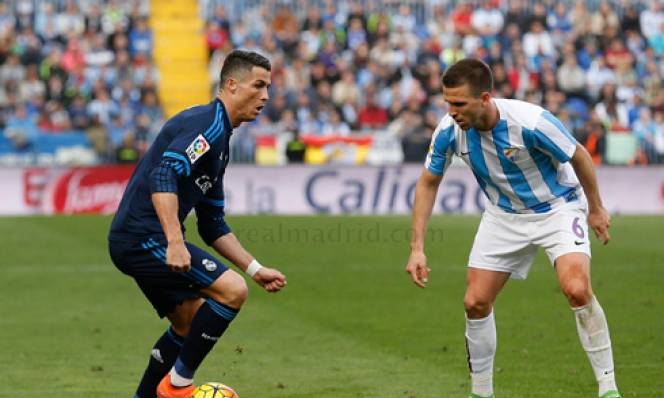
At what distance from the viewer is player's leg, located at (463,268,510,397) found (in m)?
7.90

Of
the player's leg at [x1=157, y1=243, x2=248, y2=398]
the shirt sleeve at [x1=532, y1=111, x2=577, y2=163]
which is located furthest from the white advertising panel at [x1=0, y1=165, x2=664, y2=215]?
the player's leg at [x1=157, y1=243, x2=248, y2=398]

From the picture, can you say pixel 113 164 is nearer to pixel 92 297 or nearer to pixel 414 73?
pixel 414 73

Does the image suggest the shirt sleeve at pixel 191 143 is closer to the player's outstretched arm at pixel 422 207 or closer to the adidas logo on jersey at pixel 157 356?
the adidas logo on jersey at pixel 157 356

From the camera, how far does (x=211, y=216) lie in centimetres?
773

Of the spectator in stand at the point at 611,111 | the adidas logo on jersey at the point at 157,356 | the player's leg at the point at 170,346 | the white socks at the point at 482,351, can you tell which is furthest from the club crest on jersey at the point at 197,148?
the spectator in stand at the point at 611,111

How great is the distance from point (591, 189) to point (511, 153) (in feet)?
1.76

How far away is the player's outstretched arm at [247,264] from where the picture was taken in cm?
753

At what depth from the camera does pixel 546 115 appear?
7.75 m

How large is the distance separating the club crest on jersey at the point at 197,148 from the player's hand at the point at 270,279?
0.92 metres

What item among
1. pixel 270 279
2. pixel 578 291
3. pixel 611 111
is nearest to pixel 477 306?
pixel 578 291

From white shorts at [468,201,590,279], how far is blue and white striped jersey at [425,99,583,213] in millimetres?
71

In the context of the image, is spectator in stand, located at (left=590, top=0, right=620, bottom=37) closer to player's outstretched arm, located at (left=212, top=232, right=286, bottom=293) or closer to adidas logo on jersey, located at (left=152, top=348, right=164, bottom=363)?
player's outstretched arm, located at (left=212, top=232, right=286, bottom=293)

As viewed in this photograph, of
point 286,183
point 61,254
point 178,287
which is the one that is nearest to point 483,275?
point 178,287

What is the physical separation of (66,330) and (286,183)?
11276 mm
